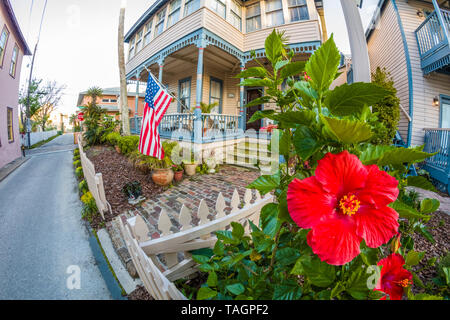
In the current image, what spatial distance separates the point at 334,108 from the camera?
0.47m

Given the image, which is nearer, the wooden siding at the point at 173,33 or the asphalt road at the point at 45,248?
the asphalt road at the point at 45,248

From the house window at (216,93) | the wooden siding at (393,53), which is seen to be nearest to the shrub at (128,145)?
the house window at (216,93)

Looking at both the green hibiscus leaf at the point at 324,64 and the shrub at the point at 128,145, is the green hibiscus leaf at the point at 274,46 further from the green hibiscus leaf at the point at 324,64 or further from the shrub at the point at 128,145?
the shrub at the point at 128,145

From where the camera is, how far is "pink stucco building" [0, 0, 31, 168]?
23.9 feet

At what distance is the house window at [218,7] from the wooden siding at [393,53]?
258 inches

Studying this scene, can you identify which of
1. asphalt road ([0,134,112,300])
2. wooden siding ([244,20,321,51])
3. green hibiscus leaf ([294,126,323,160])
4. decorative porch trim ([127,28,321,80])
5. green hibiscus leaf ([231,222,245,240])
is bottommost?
asphalt road ([0,134,112,300])

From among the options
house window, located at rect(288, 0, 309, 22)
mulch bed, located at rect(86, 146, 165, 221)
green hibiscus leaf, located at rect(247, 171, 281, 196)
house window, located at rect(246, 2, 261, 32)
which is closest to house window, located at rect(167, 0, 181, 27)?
house window, located at rect(246, 2, 261, 32)

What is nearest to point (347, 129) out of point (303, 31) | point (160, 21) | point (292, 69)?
point (292, 69)

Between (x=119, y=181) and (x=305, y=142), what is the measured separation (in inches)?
194

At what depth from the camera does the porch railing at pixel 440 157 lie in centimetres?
465

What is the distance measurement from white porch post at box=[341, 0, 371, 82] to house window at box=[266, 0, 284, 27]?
8338mm

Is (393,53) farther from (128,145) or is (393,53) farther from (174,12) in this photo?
(128,145)

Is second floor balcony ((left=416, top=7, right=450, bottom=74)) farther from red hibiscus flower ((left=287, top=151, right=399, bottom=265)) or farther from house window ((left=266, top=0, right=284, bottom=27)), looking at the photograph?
red hibiscus flower ((left=287, top=151, right=399, bottom=265))
